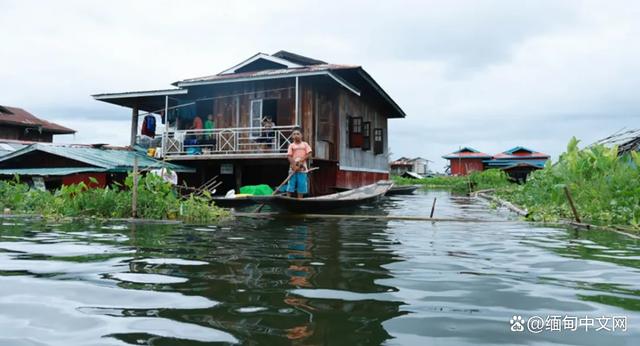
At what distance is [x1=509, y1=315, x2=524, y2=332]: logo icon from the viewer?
7.74 ft

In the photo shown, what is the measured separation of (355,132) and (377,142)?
11.3 ft

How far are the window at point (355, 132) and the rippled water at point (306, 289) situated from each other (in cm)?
1044

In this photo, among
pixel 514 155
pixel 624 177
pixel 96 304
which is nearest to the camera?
pixel 96 304

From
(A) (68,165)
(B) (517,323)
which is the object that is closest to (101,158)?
(A) (68,165)

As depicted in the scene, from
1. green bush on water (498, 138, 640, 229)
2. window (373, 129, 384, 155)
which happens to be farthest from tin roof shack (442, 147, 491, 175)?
green bush on water (498, 138, 640, 229)

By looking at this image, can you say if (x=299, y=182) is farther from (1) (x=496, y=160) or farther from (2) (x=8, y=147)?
(1) (x=496, y=160)

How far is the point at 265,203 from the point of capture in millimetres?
8844

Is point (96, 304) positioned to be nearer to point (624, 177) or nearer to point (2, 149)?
point (624, 177)

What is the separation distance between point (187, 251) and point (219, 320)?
2500mm

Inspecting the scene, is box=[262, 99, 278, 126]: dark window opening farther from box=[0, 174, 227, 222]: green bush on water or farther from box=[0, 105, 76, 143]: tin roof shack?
box=[0, 105, 76, 143]: tin roof shack

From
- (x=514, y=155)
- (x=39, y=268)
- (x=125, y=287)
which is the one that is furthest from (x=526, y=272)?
(x=514, y=155)

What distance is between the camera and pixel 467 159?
46688 mm

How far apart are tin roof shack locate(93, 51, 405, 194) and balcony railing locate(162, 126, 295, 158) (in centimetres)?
3

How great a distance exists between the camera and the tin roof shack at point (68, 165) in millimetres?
13406
